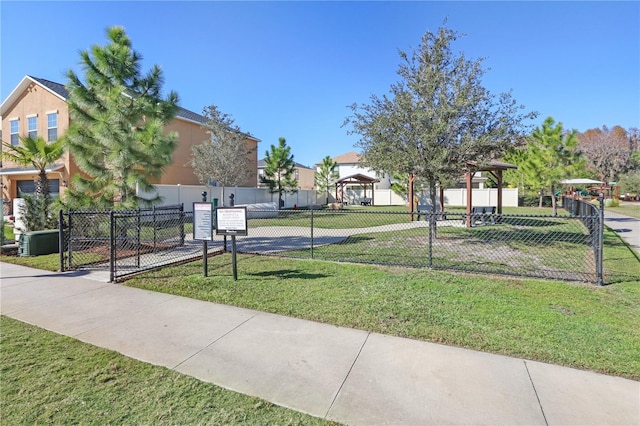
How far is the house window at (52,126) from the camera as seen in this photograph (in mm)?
19234

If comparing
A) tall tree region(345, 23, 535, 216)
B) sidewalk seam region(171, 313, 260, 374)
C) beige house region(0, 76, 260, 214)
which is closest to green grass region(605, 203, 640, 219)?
tall tree region(345, 23, 535, 216)

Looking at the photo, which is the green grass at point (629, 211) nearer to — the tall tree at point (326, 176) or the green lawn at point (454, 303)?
the green lawn at point (454, 303)

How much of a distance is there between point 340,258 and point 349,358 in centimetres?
486

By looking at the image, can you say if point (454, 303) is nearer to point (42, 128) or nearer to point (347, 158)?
point (42, 128)

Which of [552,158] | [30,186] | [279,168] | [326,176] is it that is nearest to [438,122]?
[552,158]

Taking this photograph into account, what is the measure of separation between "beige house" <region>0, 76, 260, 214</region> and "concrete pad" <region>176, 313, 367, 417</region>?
53.5 ft

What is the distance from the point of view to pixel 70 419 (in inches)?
101

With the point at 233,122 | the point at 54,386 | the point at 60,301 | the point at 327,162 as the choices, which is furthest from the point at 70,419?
the point at 327,162

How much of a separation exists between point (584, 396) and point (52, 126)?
25420mm

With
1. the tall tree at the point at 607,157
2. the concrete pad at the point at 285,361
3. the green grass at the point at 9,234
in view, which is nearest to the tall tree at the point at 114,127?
the green grass at the point at 9,234

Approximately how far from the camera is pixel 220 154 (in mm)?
20641

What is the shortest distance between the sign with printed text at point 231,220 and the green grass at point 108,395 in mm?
3043

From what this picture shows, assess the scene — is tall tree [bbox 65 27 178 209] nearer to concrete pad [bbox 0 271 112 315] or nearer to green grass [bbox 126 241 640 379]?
concrete pad [bbox 0 271 112 315]

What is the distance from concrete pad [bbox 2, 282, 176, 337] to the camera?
4441mm
